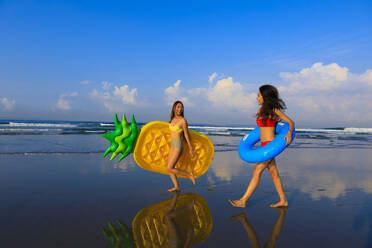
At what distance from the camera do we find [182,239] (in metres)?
2.77

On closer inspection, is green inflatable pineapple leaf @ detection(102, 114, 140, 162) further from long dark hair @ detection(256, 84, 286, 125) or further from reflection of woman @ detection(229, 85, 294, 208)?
long dark hair @ detection(256, 84, 286, 125)

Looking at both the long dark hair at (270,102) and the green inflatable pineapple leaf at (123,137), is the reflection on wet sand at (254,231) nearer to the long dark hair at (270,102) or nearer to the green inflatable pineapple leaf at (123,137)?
the long dark hair at (270,102)

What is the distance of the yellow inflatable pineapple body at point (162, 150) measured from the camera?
514 cm

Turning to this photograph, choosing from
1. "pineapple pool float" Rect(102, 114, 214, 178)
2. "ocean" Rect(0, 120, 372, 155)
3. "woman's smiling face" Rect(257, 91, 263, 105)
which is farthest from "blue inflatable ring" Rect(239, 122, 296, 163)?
"ocean" Rect(0, 120, 372, 155)

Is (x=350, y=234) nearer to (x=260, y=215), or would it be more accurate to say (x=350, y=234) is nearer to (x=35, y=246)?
(x=260, y=215)

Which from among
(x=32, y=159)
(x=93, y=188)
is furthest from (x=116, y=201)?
(x=32, y=159)

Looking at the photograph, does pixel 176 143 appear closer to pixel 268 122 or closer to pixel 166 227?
pixel 268 122

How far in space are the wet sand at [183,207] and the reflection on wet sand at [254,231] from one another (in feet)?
0.04

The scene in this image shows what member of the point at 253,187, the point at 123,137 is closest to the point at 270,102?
the point at 253,187

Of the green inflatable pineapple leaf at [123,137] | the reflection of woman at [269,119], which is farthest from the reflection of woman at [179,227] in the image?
the green inflatable pineapple leaf at [123,137]

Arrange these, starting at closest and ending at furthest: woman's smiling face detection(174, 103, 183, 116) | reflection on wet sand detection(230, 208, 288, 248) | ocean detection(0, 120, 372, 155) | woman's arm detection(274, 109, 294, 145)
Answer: reflection on wet sand detection(230, 208, 288, 248), woman's arm detection(274, 109, 294, 145), woman's smiling face detection(174, 103, 183, 116), ocean detection(0, 120, 372, 155)

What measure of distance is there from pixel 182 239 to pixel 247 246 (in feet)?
2.24

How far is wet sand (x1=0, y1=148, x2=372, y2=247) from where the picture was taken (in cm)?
284

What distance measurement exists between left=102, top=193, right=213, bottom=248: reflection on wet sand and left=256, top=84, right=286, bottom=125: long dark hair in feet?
5.49
